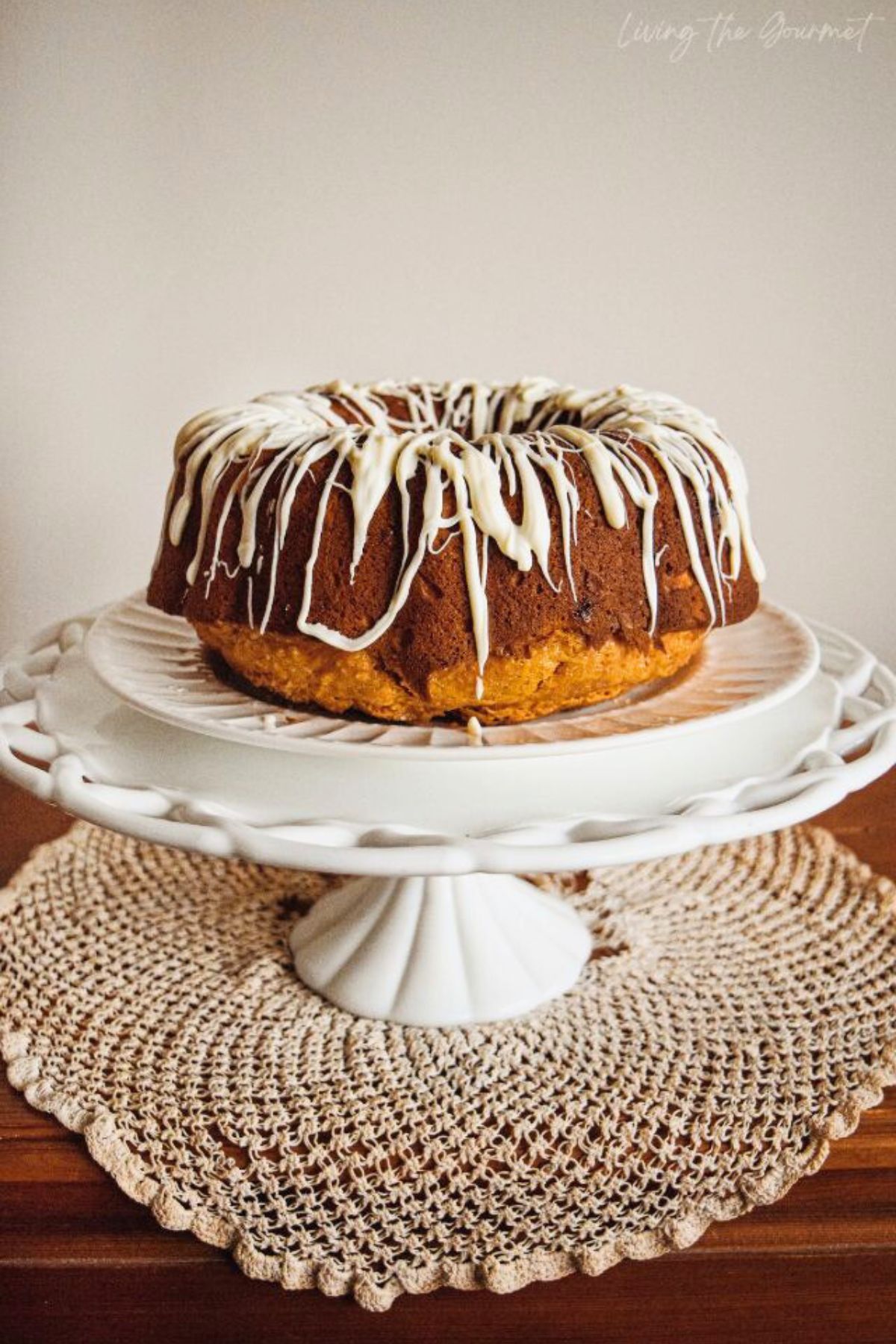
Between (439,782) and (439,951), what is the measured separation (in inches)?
9.7

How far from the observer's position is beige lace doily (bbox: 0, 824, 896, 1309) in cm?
78

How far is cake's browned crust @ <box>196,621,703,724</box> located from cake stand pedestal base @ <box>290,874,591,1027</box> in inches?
7.1

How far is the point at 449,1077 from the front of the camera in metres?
0.92

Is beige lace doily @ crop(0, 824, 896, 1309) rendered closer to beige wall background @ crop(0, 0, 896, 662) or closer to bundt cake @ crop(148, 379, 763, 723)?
bundt cake @ crop(148, 379, 763, 723)

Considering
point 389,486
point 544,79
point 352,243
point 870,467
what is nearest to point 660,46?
point 544,79

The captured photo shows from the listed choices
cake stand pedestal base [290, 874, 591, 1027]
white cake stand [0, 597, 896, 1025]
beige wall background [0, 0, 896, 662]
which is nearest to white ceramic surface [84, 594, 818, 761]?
white cake stand [0, 597, 896, 1025]

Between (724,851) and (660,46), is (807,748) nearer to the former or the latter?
(724,851)

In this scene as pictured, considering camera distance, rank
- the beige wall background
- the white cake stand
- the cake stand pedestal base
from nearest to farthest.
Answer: the white cake stand, the cake stand pedestal base, the beige wall background

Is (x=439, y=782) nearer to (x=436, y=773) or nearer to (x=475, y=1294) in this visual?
(x=436, y=773)

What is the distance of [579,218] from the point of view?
1.56m

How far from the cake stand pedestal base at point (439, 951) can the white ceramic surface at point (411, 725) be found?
205 millimetres

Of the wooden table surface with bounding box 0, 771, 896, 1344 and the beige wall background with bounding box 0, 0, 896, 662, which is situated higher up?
the beige wall background with bounding box 0, 0, 896, 662

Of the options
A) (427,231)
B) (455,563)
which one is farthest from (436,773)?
(427,231)

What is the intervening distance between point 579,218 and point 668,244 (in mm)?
122
